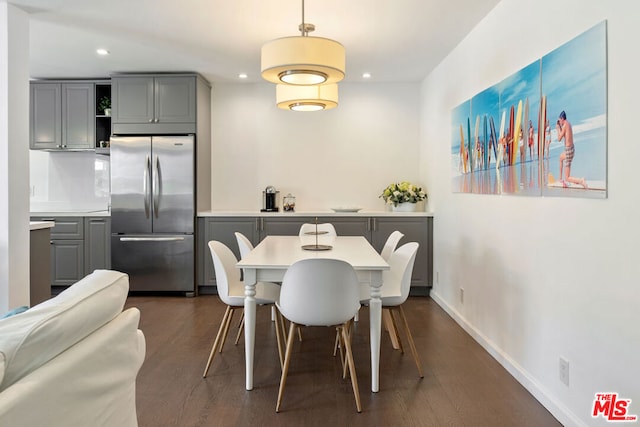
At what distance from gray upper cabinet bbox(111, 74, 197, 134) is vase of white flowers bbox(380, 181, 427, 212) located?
2.40m

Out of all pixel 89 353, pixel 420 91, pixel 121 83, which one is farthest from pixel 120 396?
pixel 420 91

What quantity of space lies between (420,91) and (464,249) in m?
2.45

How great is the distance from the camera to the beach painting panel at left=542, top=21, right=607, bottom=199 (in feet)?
6.53

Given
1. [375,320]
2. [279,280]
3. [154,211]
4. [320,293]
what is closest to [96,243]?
[154,211]

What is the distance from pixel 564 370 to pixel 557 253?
1.95 ft

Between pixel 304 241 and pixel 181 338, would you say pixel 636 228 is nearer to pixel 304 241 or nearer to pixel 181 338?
pixel 304 241

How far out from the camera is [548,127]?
2439mm

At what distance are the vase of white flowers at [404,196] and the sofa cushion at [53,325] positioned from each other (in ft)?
13.6

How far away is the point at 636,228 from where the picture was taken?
1.78 meters

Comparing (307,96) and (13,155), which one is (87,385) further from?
(13,155)

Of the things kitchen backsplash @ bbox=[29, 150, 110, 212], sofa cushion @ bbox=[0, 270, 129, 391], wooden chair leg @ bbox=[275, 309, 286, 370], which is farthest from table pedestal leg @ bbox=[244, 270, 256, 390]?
kitchen backsplash @ bbox=[29, 150, 110, 212]

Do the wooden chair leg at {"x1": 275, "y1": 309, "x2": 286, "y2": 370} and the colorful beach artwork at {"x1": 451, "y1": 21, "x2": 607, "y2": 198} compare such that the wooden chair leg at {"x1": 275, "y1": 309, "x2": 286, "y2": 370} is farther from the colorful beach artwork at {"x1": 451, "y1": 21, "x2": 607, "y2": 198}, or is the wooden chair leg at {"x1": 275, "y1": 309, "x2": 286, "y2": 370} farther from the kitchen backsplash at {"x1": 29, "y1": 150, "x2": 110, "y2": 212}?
the kitchen backsplash at {"x1": 29, "y1": 150, "x2": 110, "y2": 212}

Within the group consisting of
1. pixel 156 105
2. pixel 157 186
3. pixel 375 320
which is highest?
pixel 156 105

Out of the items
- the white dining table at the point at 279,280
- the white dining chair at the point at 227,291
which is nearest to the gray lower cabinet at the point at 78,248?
the white dining chair at the point at 227,291
